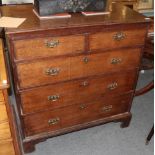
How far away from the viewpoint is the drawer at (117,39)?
151cm

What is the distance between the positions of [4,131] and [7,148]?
0.52 feet

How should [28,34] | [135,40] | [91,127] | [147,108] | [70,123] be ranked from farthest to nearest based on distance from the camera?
[147,108] → [91,127] → [70,123] → [135,40] → [28,34]

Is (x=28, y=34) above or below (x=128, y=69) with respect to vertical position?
above

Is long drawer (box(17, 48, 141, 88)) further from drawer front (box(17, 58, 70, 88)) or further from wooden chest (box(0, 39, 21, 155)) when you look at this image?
wooden chest (box(0, 39, 21, 155))

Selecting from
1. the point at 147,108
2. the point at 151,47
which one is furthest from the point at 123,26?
the point at 147,108

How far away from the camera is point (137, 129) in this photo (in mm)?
2166

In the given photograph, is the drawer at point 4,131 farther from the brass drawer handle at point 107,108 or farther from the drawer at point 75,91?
the brass drawer handle at point 107,108

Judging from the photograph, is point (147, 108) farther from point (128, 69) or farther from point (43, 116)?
point (43, 116)

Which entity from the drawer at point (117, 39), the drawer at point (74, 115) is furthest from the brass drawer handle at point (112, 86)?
the drawer at point (117, 39)

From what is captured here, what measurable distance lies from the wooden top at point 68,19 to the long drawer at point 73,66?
224 mm

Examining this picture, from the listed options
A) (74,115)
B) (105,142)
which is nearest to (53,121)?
(74,115)

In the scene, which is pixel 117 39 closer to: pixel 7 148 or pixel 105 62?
pixel 105 62

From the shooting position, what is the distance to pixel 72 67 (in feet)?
5.14

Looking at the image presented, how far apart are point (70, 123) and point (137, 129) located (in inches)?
27.5
